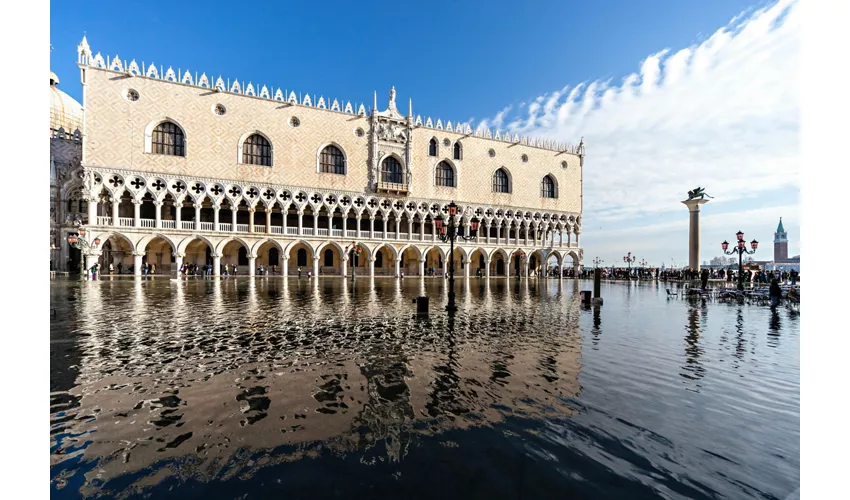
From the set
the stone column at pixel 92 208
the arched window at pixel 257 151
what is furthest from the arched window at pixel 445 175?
the stone column at pixel 92 208

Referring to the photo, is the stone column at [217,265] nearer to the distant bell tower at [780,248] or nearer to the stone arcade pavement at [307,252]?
the stone arcade pavement at [307,252]

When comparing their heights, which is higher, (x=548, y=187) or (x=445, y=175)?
(x=445, y=175)

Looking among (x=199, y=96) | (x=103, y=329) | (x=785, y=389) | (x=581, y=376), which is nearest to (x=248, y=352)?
(x=103, y=329)

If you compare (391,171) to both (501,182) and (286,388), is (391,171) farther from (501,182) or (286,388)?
(286,388)

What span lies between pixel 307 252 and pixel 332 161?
7920 mm

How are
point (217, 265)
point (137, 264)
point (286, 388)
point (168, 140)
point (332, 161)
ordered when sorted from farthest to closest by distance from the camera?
point (332, 161) < point (217, 265) < point (168, 140) < point (137, 264) < point (286, 388)

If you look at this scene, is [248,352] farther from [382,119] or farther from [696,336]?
[382,119]

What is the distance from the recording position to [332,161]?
96.4 ft

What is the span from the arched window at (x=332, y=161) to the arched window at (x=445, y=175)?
28.3 feet

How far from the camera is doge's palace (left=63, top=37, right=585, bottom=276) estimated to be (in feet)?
75.8

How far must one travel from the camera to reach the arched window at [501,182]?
35.2m

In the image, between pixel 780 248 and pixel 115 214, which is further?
pixel 780 248

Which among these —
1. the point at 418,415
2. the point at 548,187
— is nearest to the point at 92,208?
the point at 418,415

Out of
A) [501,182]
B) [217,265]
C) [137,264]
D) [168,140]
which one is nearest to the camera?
[137,264]
